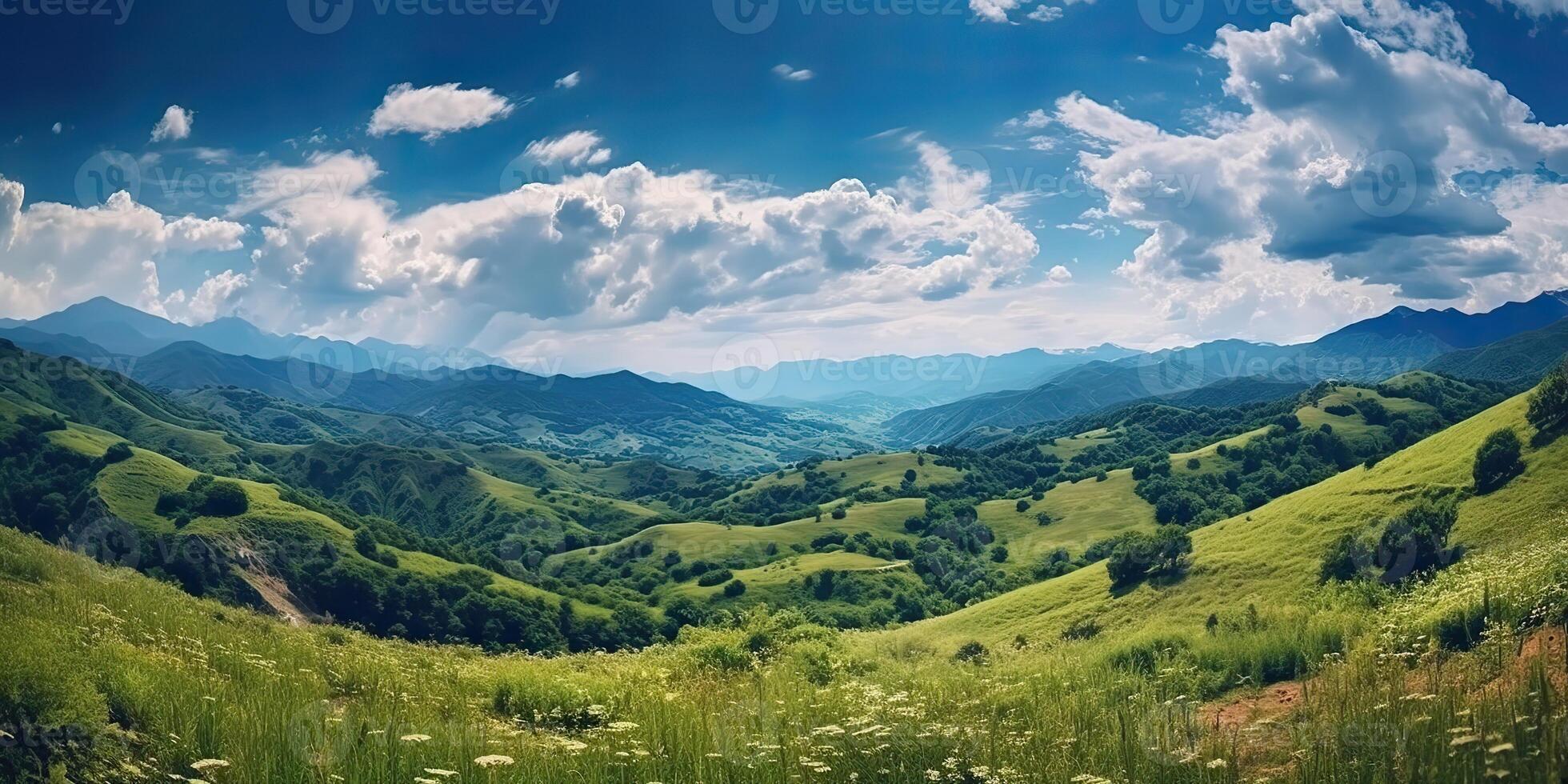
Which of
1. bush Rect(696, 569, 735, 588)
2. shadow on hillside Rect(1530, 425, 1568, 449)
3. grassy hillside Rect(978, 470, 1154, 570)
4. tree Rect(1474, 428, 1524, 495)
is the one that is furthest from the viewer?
bush Rect(696, 569, 735, 588)

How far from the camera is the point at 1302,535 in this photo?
42031 millimetres

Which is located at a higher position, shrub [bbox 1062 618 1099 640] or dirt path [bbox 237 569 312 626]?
shrub [bbox 1062 618 1099 640]

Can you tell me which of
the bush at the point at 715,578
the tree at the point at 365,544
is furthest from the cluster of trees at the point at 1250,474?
the tree at the point at 365,544

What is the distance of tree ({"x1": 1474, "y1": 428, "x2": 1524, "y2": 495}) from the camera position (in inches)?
1330

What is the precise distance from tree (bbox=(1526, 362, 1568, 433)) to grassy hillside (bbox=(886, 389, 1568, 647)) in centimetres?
95

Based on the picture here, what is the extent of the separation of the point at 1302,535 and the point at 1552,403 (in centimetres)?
1195

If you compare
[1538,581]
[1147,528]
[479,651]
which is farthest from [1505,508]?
[1147,528]

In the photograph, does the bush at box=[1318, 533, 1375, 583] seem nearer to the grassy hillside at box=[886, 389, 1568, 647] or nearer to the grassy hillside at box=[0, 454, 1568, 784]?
the grassy hillside at box=[886, 389, 1568, 647]

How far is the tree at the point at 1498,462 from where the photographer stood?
33.8 meters

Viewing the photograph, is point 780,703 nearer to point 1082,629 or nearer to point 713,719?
point 713,719

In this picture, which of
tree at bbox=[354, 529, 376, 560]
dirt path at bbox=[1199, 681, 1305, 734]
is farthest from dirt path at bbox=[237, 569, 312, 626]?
dirt path at bbox=[1199, 681, 1305, 734]

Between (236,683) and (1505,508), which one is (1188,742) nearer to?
(236,683)

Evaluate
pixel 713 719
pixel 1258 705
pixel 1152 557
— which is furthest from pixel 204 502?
pixel 1258 705

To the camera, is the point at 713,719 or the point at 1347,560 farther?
the point at 1347,560
